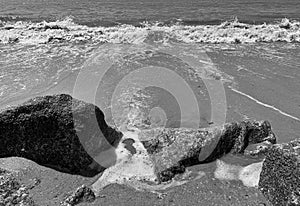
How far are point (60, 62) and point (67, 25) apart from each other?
699cm

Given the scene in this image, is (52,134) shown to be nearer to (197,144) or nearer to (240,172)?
(197,144)

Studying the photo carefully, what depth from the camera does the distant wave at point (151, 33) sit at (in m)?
13.6

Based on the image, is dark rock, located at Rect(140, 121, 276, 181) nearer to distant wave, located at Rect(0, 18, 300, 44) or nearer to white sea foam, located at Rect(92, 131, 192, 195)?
white sea foam, located at Rect(92, 131, 192, 195)

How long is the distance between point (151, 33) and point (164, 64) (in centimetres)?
497

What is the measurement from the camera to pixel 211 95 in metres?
7.86

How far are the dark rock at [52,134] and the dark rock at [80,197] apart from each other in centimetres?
65

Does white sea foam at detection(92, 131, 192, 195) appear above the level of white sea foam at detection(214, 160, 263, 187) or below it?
below

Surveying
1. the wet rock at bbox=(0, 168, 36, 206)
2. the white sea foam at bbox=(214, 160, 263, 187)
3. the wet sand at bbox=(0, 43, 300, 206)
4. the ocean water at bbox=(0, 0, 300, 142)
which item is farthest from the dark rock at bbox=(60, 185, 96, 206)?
the ocean water at bbox=(0, 0, 300, 142)

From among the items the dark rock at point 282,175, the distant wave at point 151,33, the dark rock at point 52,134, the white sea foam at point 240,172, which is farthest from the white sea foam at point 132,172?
the distant wave at point 151,33

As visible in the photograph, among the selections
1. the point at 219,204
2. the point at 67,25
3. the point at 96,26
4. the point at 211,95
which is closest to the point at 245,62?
the point at 211,95

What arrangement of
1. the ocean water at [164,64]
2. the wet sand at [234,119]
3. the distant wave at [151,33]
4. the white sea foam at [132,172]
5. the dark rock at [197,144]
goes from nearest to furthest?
the wet sand at [234,119] → the white sea foam at [132,172] → the dark rock at [197,144] → the ocean water at [164,64] → the distant wave at [151,33]

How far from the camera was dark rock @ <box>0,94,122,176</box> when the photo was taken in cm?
496

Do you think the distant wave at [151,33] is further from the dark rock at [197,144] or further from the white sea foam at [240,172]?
the white sea foam at [240,172]

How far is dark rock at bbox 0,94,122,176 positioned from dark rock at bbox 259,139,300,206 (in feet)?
8.36
